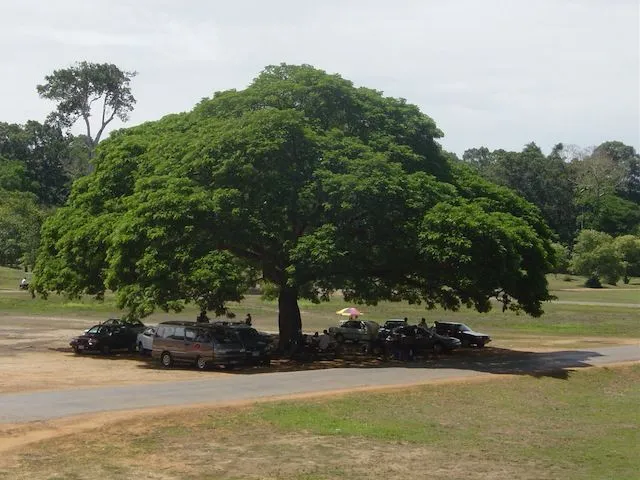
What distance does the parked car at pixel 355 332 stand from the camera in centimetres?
4297

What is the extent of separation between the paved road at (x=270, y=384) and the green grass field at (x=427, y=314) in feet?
55.8

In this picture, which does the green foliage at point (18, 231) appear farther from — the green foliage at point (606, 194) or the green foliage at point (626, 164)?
the green foliage at point (626, 164)

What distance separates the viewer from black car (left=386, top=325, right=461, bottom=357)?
3906cm

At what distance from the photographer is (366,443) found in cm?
1783

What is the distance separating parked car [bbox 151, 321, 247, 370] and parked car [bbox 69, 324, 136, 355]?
5.25m

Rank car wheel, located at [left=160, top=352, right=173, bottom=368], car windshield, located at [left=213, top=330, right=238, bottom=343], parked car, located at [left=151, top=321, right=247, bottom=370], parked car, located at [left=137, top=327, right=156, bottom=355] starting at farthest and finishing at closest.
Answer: parked car, located at [left=137, top=327, right=156, bottom=355] → car wheel, located at [left=160, top=352, right=173, bottom=368] → car windshield, located at [left=213, top=330, right=238, bottom=343] → parked car, located at [left=151, top=321, right=247, bottom=370]

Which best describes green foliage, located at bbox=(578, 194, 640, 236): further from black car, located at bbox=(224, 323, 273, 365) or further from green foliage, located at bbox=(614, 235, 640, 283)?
black car, located at bbox=(224, 323, 273, 365)

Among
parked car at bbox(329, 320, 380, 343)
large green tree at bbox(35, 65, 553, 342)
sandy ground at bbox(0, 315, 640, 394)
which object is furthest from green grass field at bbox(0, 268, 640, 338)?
large green tree at bbox(35, 65, 553, 342)

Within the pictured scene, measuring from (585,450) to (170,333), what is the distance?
65.0ft

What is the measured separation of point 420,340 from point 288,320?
6.66 meters

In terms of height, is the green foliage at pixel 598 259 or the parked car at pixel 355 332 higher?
the green foliage at pixel 598 259

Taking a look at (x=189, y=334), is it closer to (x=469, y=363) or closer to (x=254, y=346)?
(x=254, y=346)

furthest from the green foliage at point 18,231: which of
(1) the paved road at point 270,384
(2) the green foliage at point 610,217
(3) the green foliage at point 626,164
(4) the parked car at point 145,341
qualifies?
(3) the green foliage at point 626,164

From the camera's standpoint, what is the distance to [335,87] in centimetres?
3772
